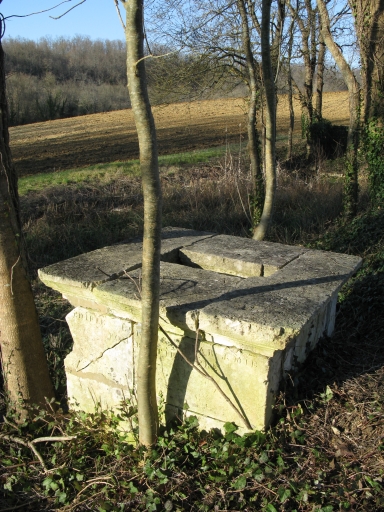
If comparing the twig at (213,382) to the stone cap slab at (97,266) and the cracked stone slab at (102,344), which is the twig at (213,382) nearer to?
the cracked stone slab at (102,344)

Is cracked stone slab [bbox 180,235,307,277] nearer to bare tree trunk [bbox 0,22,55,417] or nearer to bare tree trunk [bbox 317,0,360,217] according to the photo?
bare tree trunk [bbox 0,22,55,417]

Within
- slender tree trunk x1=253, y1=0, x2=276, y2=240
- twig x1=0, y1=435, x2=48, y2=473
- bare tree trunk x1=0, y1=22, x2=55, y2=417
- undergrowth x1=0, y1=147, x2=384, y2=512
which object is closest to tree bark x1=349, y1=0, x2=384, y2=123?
slender tree trunk x1=253, y1=0, x2=276, y2=240

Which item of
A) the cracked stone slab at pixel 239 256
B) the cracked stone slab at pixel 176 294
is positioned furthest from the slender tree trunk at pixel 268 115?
the cracked stone slab at pixel 176 294

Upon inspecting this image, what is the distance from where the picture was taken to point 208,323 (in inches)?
90.4

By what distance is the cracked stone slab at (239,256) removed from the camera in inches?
120

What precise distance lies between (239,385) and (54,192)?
284 inches

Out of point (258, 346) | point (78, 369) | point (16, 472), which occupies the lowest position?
point (16, 472)

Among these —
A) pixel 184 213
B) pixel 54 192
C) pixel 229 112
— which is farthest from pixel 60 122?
pixel 184 213

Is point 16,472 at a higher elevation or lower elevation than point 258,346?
lower

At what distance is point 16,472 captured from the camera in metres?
2.66

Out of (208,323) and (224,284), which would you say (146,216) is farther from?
(224,284)

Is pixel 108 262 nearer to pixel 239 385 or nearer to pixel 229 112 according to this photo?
pixel 239 385

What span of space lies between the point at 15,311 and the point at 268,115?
2.48 metres

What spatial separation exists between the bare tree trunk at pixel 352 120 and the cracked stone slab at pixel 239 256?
448 cm
